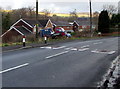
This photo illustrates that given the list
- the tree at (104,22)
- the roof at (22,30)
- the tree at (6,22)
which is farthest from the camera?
the tree at (6,22)

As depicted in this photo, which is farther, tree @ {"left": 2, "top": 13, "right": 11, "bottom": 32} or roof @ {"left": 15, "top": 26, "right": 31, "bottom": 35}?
tree @ {"left": 2, "top": 13, "right": 11, "bottom": 32}

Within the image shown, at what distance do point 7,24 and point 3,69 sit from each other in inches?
2460

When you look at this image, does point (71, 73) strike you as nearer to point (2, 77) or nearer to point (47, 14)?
point (2, 77)

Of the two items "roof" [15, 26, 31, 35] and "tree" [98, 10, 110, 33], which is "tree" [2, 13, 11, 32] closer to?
"roof" [15, 26, 31, 35]

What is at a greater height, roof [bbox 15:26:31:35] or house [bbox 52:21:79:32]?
house [bbox 52:21:79:32]

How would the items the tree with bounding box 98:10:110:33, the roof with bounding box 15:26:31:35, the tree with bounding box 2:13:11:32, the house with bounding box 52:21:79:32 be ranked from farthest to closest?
the house with bounding box 52:21:79:32 → the tree with bounding box 2:13:11:32 → the roof with bounding box 15:26:31:35 → the tree with bounding box 98:10:110:33

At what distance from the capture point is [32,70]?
29.7ft

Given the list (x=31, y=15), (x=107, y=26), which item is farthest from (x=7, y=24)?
(x=107, y=26)

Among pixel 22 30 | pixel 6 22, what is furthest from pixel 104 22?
pixel 6 22

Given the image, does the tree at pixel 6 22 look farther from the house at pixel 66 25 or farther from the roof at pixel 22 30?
the house at pixel 66 25

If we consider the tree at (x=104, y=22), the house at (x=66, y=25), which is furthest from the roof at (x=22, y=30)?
the tree at (x=104, y=22)

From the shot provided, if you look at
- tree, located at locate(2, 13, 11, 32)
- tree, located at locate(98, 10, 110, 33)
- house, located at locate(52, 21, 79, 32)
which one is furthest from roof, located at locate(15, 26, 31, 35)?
tree, located at locate(98, 10, 110, 33)

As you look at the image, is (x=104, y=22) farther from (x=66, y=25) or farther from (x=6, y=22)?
(x=66, y=25)

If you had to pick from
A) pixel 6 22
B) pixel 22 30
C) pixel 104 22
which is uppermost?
pixel 6 22
